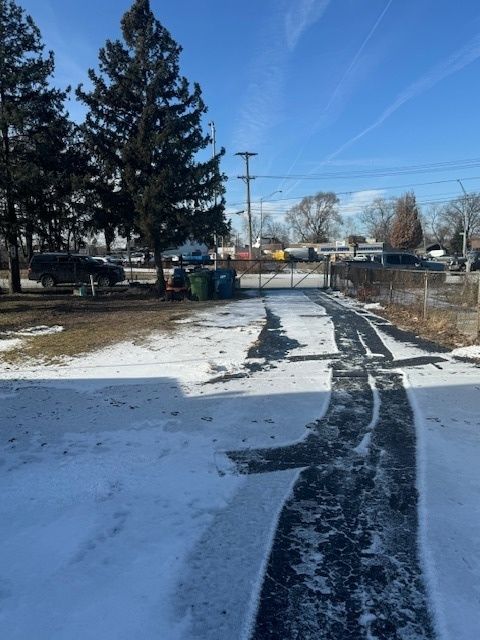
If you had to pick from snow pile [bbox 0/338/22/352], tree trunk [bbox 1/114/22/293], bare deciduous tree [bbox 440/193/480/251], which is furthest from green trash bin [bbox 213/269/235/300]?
bare deciduous tree [bbox 440/193/480/251]

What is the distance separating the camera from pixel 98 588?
9.08ft

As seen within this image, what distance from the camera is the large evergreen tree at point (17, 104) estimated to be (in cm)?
1930

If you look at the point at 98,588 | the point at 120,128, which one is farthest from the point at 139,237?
the point at 98,588

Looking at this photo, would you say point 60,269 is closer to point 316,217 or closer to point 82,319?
point 82,319

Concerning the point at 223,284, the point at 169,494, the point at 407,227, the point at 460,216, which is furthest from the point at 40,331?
the point at 460,216

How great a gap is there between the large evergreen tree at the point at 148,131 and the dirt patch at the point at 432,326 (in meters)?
9.86

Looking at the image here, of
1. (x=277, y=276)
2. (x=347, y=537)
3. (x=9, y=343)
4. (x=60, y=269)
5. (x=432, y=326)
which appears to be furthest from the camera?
(x=277, y=276)

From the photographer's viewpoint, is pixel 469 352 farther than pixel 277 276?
No

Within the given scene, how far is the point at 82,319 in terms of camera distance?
13977 mm

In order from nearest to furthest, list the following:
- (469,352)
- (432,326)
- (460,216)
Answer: (469,352), (432,326), (460,216)

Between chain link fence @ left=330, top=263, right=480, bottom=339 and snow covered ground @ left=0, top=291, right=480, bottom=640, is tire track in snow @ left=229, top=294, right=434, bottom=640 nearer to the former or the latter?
snow covered ground @ left=0, top=291, right=480, bottom=640

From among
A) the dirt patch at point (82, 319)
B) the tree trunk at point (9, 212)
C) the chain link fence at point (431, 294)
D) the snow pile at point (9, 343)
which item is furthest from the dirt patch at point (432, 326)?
the tree trunk at point (9, 212)

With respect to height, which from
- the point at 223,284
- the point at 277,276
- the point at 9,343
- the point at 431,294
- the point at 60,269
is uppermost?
the point at 60,269

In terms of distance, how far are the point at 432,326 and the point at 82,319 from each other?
383 inches
